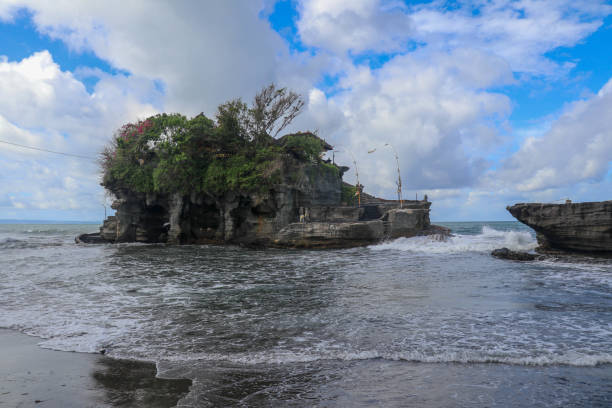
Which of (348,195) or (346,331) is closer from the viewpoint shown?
(346,331)

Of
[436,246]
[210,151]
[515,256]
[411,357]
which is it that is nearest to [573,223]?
[515,256]

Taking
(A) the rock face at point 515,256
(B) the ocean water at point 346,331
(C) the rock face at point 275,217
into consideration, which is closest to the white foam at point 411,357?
(B) the ocean water at point 346,331

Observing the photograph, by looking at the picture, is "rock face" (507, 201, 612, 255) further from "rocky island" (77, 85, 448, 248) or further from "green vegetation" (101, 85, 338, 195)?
"green vegetation" (101, 85, 338, 195)

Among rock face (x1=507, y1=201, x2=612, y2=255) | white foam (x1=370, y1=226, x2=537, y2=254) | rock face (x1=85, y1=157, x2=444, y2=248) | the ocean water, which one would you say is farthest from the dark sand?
rock face (x1=85, y1=157, x2=444, y2=248)

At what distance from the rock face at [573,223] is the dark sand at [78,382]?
53.4 ft

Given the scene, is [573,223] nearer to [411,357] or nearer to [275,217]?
[411,357]

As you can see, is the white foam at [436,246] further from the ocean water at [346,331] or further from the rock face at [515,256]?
the ocean water at [346,331]

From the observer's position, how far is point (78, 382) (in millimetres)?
3811

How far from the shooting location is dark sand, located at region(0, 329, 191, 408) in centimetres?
337

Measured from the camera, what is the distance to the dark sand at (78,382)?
133 inches

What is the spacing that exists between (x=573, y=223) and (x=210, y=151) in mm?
22079

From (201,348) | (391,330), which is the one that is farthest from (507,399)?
(201,348)

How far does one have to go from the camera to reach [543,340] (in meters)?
5.11

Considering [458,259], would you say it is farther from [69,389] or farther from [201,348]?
[69,389]
